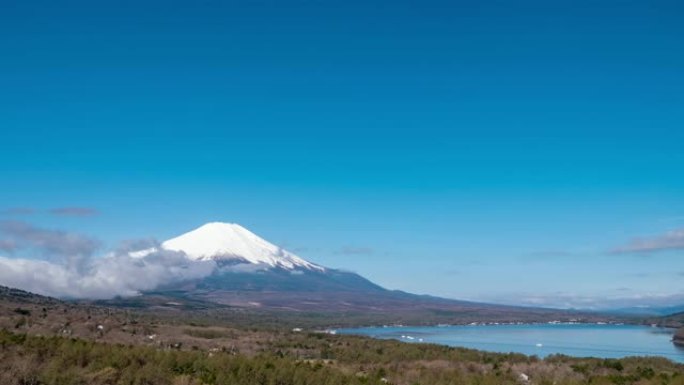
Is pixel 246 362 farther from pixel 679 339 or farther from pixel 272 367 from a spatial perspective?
pixel 679 339

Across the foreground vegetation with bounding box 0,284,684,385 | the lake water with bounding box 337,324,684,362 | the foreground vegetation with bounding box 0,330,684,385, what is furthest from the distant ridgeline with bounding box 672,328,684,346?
the foreground vegetation with bounding box 0,330,684,385

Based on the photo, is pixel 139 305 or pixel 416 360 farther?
pixel 139 305

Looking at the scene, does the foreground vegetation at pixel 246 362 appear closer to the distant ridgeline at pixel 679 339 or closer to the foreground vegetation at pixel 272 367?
the foreground vegetation at pixel 272 367

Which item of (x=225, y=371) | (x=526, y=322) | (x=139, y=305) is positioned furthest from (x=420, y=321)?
(x=225, y=371)

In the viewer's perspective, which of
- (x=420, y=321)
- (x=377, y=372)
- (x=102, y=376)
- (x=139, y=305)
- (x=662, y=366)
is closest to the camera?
(x=102, y=376)

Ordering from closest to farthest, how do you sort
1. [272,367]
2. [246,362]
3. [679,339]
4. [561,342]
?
[272,367] → [246,362] → [561,342] → [679,339]

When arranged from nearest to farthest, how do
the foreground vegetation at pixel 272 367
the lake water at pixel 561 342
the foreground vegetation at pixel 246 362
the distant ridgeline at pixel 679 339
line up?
the foreground vegetation at pixel 272 367 < the foreground vegetation at pixel 246 362 < the lake water at pixel 561 342 < the distant ridgeline at pixel 679 339

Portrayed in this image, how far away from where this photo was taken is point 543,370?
122 feet

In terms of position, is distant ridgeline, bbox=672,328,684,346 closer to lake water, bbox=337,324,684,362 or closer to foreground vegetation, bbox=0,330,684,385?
lake water, bbox=337,324,684,362

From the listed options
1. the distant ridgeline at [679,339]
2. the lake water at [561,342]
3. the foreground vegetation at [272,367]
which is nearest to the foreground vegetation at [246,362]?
the foreground vegetation at [272,367]

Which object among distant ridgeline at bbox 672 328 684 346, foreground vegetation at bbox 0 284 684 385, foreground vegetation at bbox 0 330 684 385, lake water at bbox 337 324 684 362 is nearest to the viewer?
foreground vegetation at bbox 0 330 684 385

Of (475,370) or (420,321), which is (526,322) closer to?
(420,321)

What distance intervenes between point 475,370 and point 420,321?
138129 mm

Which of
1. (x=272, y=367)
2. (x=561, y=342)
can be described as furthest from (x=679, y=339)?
(x=272, y=367)
